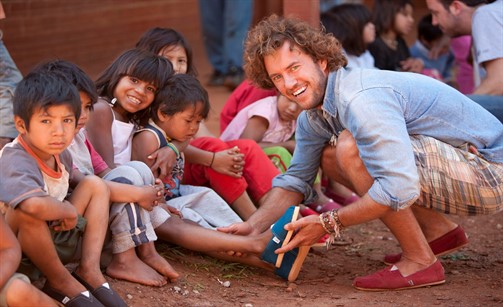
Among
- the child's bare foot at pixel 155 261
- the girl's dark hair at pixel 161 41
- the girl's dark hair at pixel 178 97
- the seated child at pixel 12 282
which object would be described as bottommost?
the child's bare foot at pixel 155 261

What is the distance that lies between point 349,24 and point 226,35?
2.12 meters

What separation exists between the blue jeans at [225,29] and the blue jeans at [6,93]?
3485 mm

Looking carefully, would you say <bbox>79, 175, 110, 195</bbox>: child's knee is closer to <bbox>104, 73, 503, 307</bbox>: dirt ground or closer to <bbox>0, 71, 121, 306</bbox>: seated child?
<bbox>0, 71, 121, 306</bbox>: seated child

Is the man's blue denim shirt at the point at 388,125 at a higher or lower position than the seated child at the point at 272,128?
higher

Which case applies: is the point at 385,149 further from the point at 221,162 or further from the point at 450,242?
the point at 221,162

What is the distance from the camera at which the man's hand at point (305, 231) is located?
400 cm

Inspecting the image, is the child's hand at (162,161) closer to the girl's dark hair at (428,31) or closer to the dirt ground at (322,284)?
the dirt ground at (322,284)

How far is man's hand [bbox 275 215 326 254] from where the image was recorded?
4004mm

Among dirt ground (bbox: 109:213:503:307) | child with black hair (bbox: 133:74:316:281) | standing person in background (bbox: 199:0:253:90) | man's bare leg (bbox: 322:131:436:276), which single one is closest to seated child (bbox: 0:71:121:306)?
dirt ground (bbox: 109:213:503:307)

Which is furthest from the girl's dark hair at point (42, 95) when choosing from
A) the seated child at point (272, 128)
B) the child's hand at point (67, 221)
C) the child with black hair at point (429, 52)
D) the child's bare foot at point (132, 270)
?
the child with black hair at point (429, 52)

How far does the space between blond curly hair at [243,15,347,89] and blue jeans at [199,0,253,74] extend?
4.06 meters

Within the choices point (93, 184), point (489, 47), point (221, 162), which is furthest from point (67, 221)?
point (489, 47)

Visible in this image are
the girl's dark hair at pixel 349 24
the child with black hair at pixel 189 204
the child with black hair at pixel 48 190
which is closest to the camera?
the child with black hair at pixel 48 190

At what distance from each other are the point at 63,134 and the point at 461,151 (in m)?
1.83
